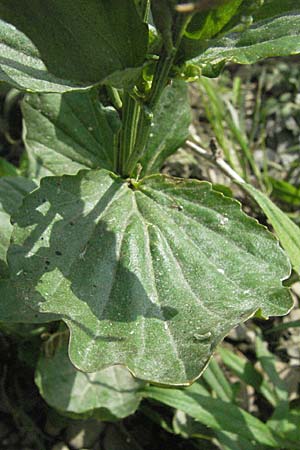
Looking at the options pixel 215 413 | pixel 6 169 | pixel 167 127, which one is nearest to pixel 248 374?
pixel 215 413

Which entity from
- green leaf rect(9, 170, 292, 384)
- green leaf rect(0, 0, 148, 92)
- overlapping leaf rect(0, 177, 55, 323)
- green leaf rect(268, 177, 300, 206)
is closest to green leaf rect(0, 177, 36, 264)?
overlapping leaf rect(0, 177, 55, 323)

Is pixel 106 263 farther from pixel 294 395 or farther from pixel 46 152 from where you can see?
pixel 294 395

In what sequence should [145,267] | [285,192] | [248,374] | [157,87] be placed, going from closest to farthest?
[157,87]
[145,267]
[248,374]
[285,192]

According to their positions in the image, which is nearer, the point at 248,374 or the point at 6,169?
the point at 248,374

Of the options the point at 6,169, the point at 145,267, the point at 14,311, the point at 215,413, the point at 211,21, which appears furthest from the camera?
the point at 6,169

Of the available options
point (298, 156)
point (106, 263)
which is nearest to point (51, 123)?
point (106, 263)

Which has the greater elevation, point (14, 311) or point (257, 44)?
point (257, 44)

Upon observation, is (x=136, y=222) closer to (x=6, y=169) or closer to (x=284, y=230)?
(x=284, y=230)
